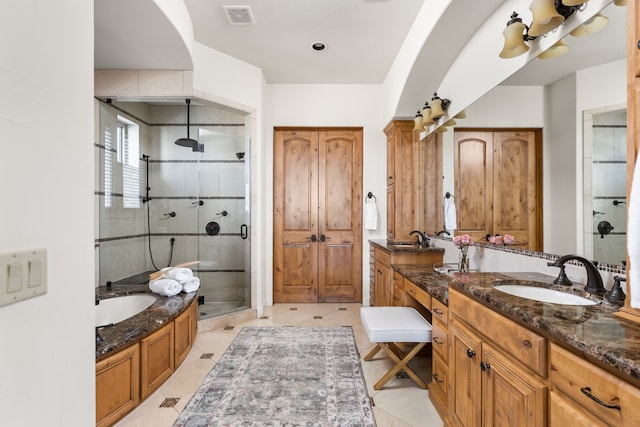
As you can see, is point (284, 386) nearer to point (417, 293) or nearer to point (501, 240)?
point (417, 293)

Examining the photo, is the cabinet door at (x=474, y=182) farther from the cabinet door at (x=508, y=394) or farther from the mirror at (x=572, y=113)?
the cabinet door at (x=508, y=394)

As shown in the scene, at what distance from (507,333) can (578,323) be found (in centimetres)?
26

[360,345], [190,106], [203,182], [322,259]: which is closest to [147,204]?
[203,182]

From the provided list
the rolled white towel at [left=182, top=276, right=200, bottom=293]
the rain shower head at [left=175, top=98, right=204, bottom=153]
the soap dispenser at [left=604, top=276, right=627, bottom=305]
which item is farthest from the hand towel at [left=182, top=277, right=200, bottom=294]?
the soap dispenser at [left=604, top=276, right=627, bottom=305]

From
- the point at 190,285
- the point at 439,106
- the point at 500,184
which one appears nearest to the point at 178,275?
the point at 190,285

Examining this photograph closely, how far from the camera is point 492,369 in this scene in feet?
4.22

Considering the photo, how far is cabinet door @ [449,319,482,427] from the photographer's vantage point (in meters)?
1.41

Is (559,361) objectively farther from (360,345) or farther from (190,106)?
(190,106)

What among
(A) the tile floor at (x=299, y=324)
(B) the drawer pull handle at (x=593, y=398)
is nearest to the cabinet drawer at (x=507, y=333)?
(B) the drawer pull handle at (x=593, y=398)

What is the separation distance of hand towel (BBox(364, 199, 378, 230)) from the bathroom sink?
2.51 m

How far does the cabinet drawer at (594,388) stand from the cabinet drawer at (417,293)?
1.16m

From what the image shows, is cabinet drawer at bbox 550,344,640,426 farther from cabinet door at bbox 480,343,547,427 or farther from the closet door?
the closet door

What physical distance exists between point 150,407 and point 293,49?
3.37 m

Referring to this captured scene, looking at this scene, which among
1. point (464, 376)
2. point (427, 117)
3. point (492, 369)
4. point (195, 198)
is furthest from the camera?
point (195, 198)
